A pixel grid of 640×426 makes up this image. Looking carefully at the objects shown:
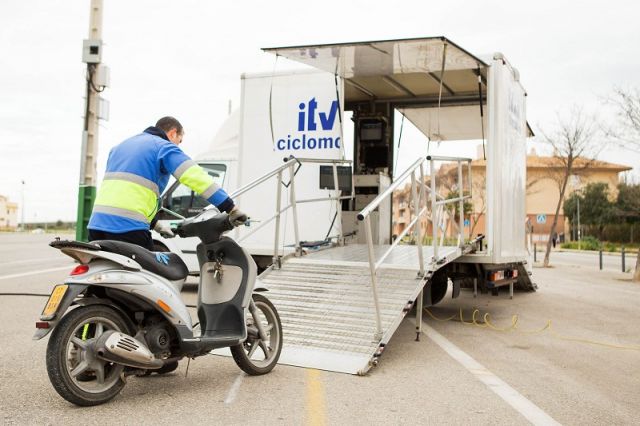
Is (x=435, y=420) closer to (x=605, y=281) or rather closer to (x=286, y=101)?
(x=286, y=101)

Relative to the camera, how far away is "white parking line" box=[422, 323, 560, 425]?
423 centimetres

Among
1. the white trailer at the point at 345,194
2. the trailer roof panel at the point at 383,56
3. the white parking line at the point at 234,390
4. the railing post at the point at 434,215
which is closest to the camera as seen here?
the white parking line at the point at 234,390

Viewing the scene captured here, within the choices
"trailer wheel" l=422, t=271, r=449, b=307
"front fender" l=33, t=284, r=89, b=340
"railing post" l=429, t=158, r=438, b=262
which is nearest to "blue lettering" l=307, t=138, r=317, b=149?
"railing post" l=429, t=158, r=438, b=262

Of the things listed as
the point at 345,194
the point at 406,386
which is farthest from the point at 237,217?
the point at 345,194

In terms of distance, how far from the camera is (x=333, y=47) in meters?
8.47

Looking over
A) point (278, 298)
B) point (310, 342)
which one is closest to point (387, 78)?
point (278, 298)

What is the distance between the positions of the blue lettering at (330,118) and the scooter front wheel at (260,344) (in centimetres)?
459

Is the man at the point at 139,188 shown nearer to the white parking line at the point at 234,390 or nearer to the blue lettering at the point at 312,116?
the white parking line at the point at 234,390

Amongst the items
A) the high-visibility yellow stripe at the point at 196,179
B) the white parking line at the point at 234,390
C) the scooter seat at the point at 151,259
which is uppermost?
the high-visibility yellow stripe at the point at 196,179

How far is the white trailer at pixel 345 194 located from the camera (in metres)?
6.86

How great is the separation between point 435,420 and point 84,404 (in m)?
2.15

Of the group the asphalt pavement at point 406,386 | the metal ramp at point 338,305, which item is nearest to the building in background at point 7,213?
the metal ramp at point 338,305

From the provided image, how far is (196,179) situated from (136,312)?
38.0 inches

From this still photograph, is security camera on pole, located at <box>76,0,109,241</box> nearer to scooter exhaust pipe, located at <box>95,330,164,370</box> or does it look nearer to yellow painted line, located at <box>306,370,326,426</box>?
yellow painted line, located at <box>306,370,326,426</box>
